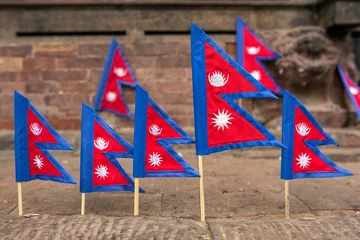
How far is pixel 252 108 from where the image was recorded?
710 centimetres

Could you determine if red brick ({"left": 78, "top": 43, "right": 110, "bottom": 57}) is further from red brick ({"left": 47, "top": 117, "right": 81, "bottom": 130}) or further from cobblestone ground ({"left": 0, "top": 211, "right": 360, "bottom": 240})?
cobblestone ground ({"left": 0, "top": 211, "right": 360, "bottom": 240})

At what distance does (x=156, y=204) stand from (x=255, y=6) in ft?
17.3

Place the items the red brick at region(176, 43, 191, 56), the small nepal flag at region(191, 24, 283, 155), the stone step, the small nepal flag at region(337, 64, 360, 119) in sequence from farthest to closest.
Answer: the red brick at region(176, 43, 191, 56) → the small nepal flag at region(337, 64, 360, 119) → the stone step → the small nepal flag at region(191, 24, 283, 155)

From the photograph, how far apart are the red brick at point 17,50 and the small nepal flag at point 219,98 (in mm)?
5191

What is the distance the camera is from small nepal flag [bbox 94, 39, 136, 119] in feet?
22.7

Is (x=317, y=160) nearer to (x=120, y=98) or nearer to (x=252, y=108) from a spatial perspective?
(x=252, y=108)

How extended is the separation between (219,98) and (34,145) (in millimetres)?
1841

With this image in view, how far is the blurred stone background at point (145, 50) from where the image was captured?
697 cm

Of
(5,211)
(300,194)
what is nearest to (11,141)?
(5,211)

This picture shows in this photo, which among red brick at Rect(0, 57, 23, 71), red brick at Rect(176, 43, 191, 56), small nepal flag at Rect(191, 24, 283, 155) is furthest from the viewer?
red brick at Rect(176, 43, 191, 56)

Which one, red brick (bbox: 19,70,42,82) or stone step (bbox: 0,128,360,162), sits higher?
red brick (bbox: 19,70,42,82)

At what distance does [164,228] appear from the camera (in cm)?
265

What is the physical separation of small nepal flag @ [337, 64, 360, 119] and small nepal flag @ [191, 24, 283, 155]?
476 cm

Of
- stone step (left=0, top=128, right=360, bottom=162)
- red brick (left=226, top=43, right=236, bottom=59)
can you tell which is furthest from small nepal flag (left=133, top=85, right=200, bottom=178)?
red brick (left=226, top=43, right=236, bottom=59)
